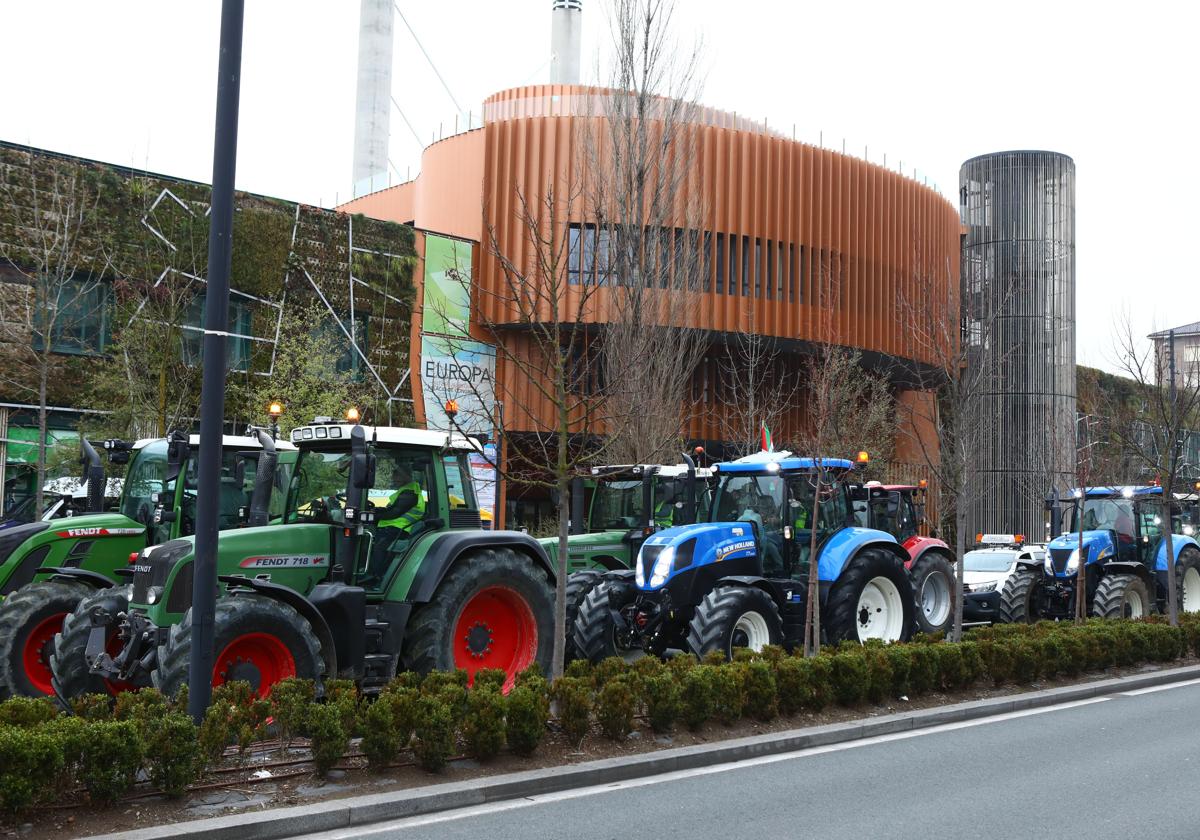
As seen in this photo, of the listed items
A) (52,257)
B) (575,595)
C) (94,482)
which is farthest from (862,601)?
(52,257)

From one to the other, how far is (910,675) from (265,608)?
21.5 ft

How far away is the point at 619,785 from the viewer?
844cm

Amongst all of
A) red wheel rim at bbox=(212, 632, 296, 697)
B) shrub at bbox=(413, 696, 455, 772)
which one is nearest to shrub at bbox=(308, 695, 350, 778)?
shrub at bbox=(413, 696, 455, 772)

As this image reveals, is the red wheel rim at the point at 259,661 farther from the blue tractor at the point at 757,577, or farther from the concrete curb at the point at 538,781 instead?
the blue tractor at the point at 757,577

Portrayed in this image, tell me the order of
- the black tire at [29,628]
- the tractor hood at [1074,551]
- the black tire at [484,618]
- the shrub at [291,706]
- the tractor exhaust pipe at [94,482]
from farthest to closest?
the tractor hood at [1074,551] → the tractor exhaust pipe at [94,482] → the black tire at [29,628] → the black tire at [484,618] → the shrub at [291,706]

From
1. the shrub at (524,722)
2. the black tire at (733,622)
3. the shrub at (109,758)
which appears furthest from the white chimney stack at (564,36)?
the shrub at (109,758)

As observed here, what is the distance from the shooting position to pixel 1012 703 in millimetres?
12320

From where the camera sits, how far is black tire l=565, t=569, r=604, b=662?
43.8 feet

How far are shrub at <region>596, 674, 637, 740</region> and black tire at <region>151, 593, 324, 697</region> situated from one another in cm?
221

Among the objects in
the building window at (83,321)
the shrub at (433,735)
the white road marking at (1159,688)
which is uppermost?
the building window at (83,321)

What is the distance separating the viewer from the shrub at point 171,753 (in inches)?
273

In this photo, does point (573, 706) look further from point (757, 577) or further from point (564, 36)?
point (564, 36)

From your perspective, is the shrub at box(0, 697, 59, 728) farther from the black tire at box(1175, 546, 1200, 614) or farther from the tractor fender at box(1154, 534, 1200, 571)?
the black tire at box(1175, 546, 1200, 614)

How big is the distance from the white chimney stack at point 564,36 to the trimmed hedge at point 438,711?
155ft
